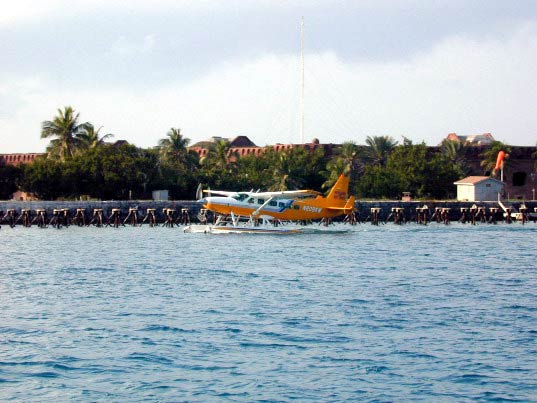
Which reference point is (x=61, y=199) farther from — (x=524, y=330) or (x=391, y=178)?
(x=524, y=330)

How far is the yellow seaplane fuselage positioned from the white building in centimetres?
3198

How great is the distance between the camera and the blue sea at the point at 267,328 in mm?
18719

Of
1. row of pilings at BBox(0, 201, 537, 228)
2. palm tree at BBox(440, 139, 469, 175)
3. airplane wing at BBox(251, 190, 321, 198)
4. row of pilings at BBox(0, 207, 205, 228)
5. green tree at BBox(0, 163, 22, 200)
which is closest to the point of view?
airplane wing at BBox(251, 190, 321, 198)

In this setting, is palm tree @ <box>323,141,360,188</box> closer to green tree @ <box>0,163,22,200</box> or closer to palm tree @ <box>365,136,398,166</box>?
palm tree @ <box>365,136,398,166</box>

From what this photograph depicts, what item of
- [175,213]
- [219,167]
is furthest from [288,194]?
[219,167]

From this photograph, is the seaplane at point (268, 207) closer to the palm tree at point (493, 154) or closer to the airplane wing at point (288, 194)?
the airplane wing at point (288, 194)

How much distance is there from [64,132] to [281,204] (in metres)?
38.2

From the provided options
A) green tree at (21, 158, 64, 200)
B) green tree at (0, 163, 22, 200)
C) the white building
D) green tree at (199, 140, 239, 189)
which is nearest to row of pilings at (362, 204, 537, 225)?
the white building

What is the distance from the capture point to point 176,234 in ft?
219

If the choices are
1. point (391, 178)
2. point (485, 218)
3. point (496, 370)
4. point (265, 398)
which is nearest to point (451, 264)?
point (496, 370)

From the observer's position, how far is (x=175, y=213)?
3216 inches

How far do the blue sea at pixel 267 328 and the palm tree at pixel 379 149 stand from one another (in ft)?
188

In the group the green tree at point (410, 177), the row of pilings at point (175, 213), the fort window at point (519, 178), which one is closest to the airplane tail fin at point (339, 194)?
the row of pilings at point (175, 213)

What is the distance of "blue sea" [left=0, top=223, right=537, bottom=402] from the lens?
18.7 metres
